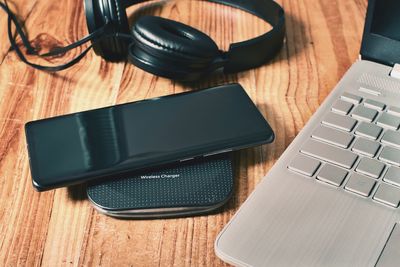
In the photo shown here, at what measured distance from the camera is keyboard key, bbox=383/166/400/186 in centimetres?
49

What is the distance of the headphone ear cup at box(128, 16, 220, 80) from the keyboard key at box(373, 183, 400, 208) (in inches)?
10.3

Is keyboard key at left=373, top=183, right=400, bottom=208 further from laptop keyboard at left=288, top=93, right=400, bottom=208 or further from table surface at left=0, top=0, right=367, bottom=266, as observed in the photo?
table surface at left=0, top=0, right=367, bottom=266

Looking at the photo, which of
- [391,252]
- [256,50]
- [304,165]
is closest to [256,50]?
[256,50]

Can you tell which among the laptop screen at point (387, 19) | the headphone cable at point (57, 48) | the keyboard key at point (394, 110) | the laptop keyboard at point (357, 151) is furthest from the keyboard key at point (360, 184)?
the headphone cable at point (57, 48)

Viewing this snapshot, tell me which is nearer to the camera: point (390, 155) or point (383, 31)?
point (390, 155)

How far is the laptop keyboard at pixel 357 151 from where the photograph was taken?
0.49 meters

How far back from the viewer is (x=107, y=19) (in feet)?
→ 2.28

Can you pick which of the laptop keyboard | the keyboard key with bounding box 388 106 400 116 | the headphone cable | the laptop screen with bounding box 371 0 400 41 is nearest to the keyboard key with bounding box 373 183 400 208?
the laptop keyboard

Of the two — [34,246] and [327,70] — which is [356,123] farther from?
[34,246]

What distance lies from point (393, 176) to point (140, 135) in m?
0.25

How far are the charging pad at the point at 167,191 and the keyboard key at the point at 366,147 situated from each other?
125 millimetres

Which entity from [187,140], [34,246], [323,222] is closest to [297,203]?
[323,222]

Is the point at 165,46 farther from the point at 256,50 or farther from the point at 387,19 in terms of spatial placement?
the point at 387,19

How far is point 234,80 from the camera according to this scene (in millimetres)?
683
